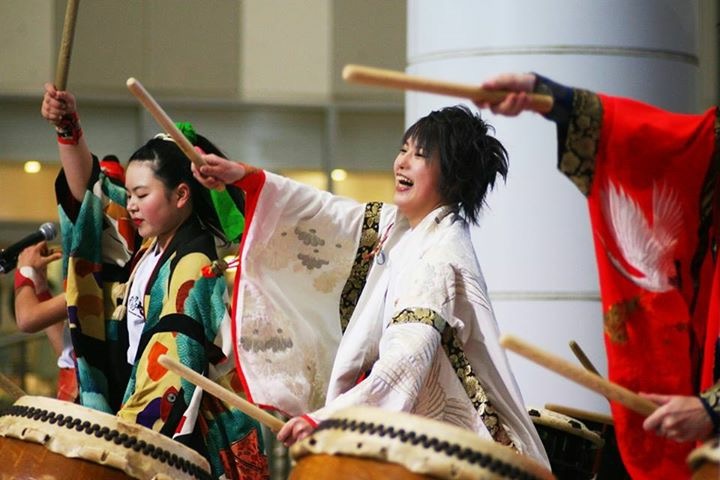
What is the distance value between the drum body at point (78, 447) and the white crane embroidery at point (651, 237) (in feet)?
3.13

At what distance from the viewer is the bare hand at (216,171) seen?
340 cm

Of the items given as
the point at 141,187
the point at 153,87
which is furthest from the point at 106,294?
the point at 153,87

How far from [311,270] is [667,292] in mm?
1152

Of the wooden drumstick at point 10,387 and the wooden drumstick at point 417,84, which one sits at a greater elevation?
the wooden drumstick at point 417,84

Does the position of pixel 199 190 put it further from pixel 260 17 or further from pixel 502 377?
pixel 260 17

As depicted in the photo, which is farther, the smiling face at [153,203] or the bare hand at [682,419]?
the smiling face at [153,203]

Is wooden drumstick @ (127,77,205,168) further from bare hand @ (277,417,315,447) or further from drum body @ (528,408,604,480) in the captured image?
drum body @ (528,408,604,480)

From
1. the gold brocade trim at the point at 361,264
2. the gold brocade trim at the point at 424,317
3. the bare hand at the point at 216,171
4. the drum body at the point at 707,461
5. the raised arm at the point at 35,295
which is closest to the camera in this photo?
the drum body at the point at 707,461

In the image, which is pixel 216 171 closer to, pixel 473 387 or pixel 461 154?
pixel 461 154

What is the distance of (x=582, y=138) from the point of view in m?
2.69

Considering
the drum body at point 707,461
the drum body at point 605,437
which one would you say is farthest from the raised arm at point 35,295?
the drum body at point 707,461

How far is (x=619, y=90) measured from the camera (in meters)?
4.61

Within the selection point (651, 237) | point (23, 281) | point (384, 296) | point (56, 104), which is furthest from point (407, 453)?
point (23, 281)

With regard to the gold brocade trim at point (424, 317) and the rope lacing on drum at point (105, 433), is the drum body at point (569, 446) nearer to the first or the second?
the gold brocade trim at point (424, 317)
